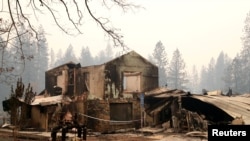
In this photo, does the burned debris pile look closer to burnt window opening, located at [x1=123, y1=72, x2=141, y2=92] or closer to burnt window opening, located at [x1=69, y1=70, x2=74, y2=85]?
burnt window opening, located at [x1=123, y1=72, x2=141, y2=92]

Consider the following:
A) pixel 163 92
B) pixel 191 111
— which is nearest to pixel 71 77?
pixel 163 92

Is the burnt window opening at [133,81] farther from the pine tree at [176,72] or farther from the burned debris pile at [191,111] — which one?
the pine tree at [176,72]

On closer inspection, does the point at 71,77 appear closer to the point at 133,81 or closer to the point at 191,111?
the point at 133,81

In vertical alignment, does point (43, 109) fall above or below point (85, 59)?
below

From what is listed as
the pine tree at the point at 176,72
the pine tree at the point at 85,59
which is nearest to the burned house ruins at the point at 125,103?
the pine tree at the point at 176,72

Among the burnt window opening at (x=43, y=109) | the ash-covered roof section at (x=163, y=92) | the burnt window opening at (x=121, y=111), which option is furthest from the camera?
the ash-covered roof section at (x=163, y=92)

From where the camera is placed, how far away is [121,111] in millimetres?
27312

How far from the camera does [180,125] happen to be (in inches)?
923

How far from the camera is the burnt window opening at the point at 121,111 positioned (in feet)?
87.6

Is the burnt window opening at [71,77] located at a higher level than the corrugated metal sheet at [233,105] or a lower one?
higher

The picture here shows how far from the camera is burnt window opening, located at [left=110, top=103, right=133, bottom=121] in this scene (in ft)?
87.6

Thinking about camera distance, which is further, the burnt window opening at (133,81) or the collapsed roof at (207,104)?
the burnt window opening at (133,81)

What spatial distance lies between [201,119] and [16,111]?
13.1 metres

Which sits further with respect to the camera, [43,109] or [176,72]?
[176,72]
